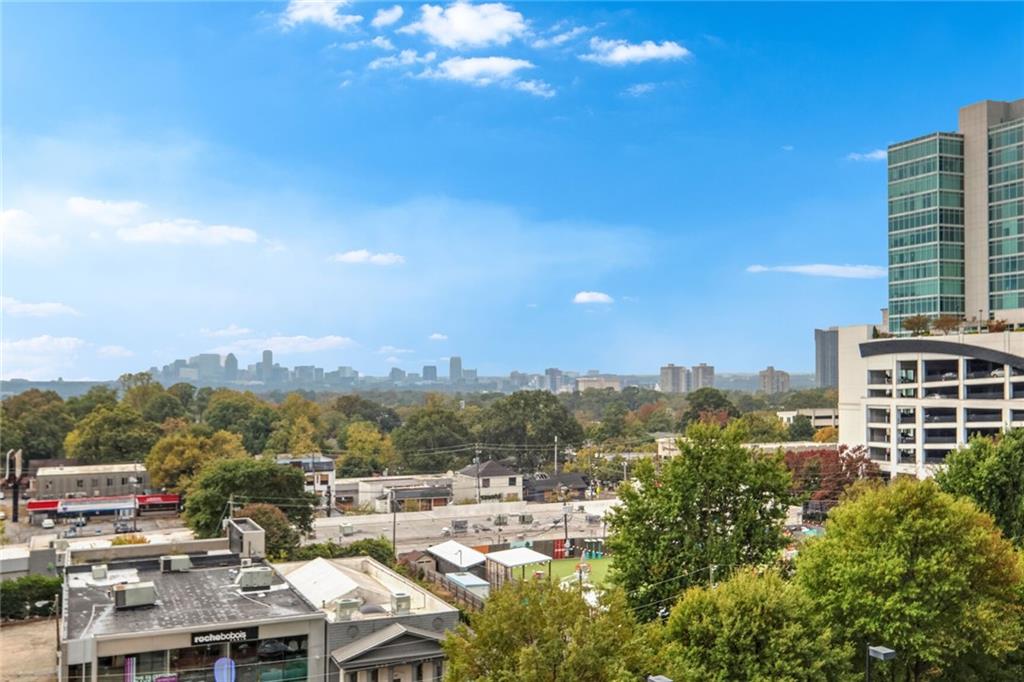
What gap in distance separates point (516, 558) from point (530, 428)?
5300 cm

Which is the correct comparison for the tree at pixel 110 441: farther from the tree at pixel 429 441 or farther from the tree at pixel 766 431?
the tree at pixel 766 431

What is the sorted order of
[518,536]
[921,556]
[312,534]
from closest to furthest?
1. [921,556]
2. [312,534]
3. [518,536]

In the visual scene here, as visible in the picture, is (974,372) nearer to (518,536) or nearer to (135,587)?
(518,536)

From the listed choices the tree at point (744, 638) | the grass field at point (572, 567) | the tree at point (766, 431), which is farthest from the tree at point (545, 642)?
the tree at point (766, 431)

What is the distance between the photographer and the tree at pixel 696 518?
875 inches

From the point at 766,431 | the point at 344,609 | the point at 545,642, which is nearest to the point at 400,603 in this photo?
the point at 344,609

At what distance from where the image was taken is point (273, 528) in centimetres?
3903

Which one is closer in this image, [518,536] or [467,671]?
[467,671]

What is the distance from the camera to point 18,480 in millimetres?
61844

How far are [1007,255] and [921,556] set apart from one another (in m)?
56.9

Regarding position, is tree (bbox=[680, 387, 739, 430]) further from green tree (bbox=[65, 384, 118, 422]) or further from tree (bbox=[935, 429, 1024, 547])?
tree (bbox=[935, 429, 1024, 547])

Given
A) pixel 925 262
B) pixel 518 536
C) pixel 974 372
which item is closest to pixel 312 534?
pixel 518 536

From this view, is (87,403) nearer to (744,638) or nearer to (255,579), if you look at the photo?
(255,579)

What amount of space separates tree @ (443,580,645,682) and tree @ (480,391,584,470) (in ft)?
237
